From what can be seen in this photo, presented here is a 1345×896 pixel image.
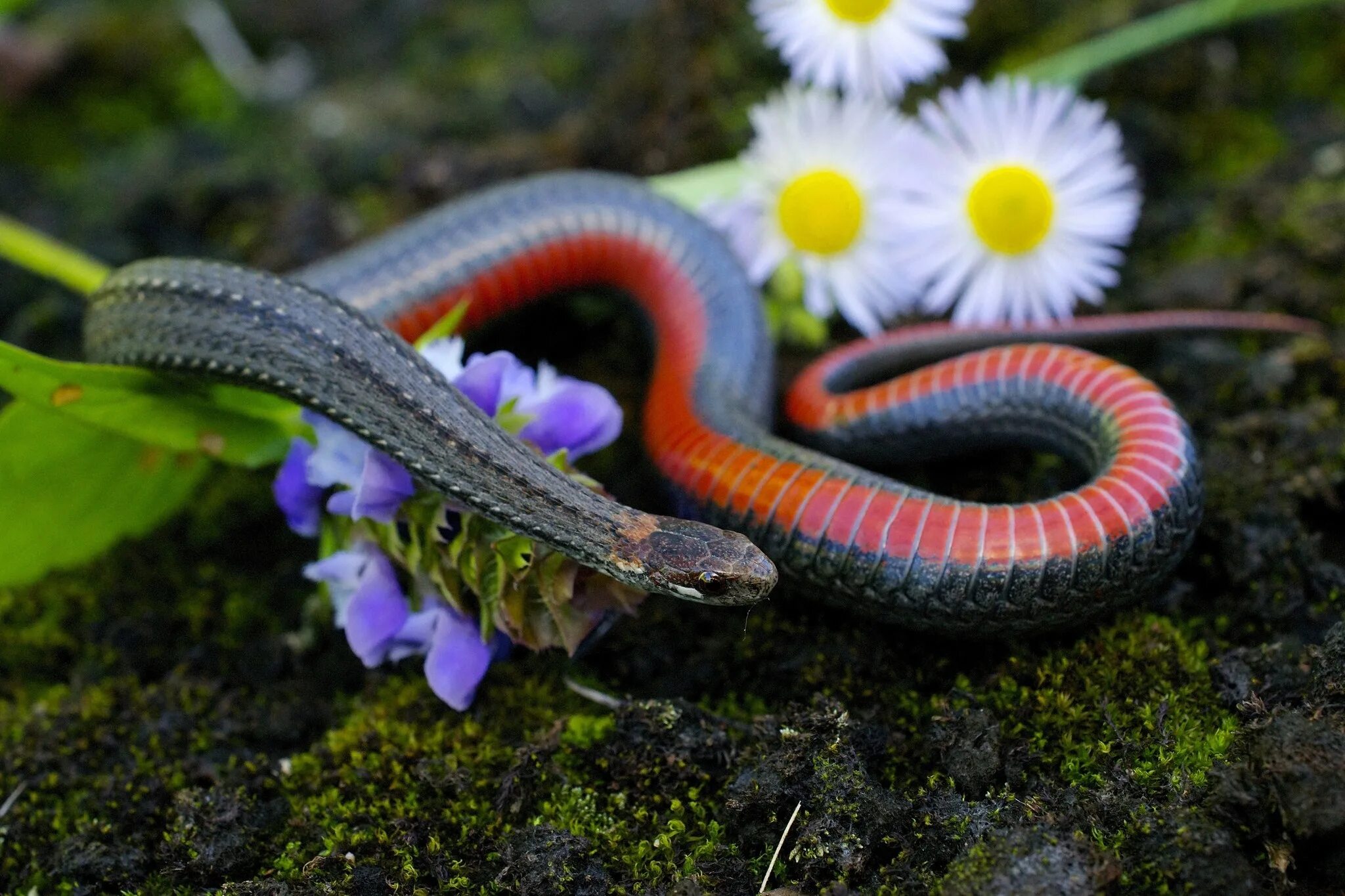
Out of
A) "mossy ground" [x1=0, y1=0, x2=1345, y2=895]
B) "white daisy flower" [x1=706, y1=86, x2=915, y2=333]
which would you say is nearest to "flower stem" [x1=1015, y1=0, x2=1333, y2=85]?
"mossy ground" [x1=0, y1=0, x2=1345, y2=895]

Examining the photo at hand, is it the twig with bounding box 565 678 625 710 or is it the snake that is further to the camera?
the twig with bounding box 565 678 625 710

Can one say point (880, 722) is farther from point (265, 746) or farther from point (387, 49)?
point (387, 49)

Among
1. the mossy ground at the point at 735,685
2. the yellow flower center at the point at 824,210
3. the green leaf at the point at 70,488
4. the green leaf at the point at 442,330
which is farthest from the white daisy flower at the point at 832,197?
the green leaf at the point at 70,488

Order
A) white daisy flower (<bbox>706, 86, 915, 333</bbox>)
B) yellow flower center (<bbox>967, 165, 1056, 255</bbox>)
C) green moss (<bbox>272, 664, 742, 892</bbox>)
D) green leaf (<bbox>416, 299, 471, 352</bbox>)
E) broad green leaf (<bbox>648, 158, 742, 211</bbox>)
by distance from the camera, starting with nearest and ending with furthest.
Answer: green moss (<bbox>272, 664, 742, 892</bbox>) < green leaf (<bbox>416, 299, 471, 352</bbox>) < yellow flower center (<bbox>967, 165, 1056, 255</bbox>) < white daisy flower (<bbox>706, 86, 915, 333</bbox>) < broad green leaf (<bbox>648, 158, 742, 211</bbox>)

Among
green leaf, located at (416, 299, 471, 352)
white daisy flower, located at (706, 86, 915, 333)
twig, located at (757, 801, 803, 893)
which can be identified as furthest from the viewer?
white daisy flower, located at (706, 86, 915, 333)

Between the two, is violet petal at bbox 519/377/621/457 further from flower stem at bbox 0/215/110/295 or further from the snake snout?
flower stem at bbox 0/215/110/295

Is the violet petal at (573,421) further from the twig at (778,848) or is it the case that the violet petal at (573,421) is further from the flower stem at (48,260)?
the flower stem at (48,260)

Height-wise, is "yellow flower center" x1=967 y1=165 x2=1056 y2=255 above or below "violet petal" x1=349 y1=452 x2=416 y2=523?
above

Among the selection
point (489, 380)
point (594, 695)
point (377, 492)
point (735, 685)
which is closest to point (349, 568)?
point (377, 492)
